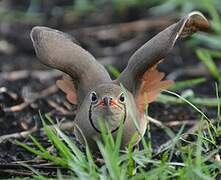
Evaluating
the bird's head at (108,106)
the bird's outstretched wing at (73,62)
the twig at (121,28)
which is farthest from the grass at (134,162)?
the twig at (121,28)

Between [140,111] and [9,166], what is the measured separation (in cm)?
77

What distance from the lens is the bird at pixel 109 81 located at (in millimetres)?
3715

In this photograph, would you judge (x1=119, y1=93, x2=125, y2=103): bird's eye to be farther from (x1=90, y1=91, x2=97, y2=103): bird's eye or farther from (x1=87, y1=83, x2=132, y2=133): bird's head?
(x1=90, y1=91, x2=97, y2=103): bird's eye

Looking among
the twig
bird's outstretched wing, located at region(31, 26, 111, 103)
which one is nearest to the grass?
bird's outstretched wing, located at region(31, 26, 111, 103)

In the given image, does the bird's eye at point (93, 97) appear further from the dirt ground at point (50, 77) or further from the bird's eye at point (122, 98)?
the dirt ground at point (50, 77)

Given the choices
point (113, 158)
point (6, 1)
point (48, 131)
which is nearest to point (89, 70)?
point (48, 131)

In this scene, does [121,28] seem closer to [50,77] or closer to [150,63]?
[50,77]

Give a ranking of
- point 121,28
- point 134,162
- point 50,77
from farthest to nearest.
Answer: point 121,28 → point 50,77 → point 134,162

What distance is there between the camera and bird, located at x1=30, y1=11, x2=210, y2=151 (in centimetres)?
371

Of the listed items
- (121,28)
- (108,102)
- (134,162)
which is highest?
(108,102)

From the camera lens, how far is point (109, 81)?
13.1 feet

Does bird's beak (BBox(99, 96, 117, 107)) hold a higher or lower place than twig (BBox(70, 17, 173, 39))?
higher

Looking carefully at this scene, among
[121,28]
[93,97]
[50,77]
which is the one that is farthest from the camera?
[121,28]

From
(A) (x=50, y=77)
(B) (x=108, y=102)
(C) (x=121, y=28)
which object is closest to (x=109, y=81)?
(B) (x=108, y=102)
